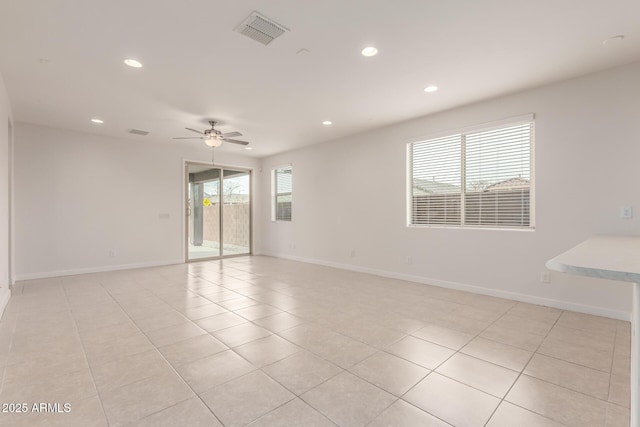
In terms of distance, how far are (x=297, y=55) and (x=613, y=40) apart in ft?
9.75

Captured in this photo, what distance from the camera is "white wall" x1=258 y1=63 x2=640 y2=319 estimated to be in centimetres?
332

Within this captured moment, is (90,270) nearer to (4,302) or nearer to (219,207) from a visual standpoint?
(4,302)

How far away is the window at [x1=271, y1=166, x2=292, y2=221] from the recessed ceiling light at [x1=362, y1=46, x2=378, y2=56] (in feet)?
16.4

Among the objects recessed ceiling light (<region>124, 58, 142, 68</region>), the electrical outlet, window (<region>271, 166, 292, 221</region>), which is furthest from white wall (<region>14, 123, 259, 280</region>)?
the electrical outlet

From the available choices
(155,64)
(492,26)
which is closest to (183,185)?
(155,64)

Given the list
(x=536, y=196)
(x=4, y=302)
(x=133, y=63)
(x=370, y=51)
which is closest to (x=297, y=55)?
(x=370, y=51)

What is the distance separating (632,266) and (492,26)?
7.85ft

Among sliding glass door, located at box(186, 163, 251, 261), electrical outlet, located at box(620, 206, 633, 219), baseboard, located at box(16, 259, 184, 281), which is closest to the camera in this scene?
electrical outlet, located at box(620, 206, 633, 219)

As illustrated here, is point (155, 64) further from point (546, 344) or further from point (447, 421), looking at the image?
point (546, 344)

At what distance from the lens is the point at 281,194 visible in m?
8.16

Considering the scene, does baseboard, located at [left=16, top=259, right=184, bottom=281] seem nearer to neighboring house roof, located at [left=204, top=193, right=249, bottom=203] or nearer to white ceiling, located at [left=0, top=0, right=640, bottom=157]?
neighboring house roof, located at [left=204, top=193, right=249, bottom=203]

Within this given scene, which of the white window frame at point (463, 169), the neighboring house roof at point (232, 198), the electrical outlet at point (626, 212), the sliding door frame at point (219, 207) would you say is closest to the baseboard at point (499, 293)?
the white window frame at point (463, 169)

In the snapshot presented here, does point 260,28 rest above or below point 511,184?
above

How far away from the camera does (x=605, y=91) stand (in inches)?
133
